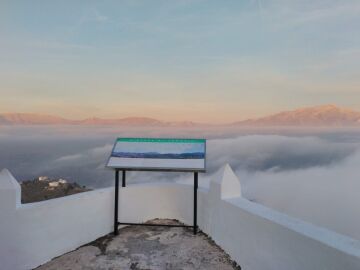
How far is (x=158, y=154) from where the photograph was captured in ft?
20.5

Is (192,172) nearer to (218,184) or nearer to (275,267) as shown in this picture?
(218,184)

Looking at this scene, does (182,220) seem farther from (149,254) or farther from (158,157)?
(149,254)

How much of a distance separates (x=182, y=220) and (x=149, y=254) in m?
1.54

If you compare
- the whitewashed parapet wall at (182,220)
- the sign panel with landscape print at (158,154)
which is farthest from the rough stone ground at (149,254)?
the sign panel with landscape print at (158,154)

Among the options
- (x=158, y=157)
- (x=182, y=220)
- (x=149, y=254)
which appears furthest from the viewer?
(x=182, y=220)

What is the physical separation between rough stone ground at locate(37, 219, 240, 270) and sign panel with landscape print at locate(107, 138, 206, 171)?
Answer: 114 cm

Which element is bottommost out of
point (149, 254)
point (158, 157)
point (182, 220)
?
point (149, 254)

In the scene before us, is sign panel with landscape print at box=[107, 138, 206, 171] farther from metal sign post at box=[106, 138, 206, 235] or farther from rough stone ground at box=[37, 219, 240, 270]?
rough stone ground at box=[37, 219, 240, 270]

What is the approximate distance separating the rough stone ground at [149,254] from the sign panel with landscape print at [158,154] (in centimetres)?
114

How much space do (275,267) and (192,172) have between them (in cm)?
251

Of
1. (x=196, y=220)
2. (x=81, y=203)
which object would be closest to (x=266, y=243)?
(x=196, y=220)

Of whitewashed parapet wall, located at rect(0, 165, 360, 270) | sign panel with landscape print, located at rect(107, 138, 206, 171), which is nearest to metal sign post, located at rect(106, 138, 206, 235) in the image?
sign panel with landscape print, located at rect(107, 138, 206, 171)

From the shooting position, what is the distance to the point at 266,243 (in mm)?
4062

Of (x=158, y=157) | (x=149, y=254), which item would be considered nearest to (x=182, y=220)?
(x=158, y=157)
